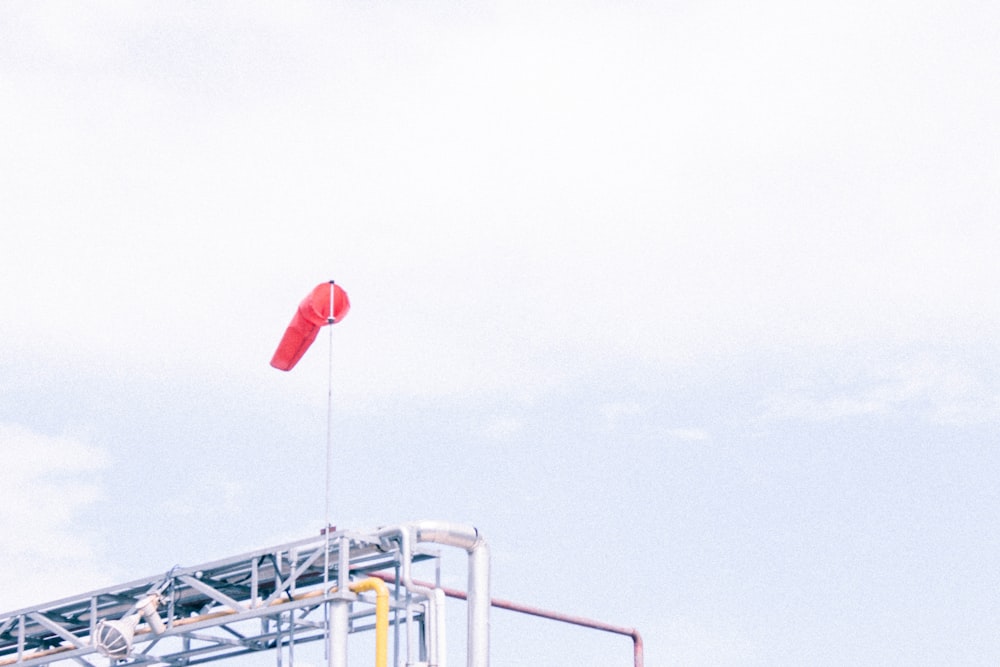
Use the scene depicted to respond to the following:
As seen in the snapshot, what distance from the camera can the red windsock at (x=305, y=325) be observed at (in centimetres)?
1806

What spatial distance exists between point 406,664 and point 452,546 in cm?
148

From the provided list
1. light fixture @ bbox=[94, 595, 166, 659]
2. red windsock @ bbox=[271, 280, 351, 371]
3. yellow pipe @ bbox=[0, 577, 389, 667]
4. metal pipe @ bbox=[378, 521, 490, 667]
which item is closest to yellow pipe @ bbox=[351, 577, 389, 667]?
yellow pipe @ bbox=[0, 577, 389, 667]

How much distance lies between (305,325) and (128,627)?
191 inches

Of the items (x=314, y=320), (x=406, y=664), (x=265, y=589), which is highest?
(x=314, y=320)

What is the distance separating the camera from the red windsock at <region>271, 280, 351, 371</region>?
1806 cm

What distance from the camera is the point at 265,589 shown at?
19.5 meters

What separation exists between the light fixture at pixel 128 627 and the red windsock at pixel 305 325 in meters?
3.93

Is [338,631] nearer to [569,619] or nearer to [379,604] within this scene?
[379,604]

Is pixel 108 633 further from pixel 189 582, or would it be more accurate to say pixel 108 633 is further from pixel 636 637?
pixel 636 637

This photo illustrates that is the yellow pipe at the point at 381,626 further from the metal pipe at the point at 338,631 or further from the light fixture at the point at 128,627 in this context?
the light fixture at the point at 128,627

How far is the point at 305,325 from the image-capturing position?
18.1 meters

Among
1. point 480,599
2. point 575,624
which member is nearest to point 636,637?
point 575,624

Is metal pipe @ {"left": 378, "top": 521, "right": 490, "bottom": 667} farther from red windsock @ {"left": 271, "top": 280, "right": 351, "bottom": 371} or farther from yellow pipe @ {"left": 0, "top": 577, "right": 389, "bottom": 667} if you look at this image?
red windsock @ {"left": 271, "top": 280, "right": 351, "bottom": 371}

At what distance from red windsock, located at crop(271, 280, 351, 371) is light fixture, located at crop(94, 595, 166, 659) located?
3934mm
